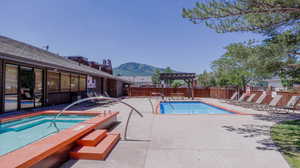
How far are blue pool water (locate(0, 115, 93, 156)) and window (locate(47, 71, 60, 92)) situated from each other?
14.0ft

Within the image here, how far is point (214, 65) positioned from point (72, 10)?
21697mm

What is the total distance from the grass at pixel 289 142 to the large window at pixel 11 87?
10610 mm

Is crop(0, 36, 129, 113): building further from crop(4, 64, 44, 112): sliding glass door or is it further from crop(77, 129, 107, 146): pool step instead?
crop(77, 129, 107, 146): pool step

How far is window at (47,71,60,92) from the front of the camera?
10258 mm

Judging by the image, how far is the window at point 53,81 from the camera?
404 inches

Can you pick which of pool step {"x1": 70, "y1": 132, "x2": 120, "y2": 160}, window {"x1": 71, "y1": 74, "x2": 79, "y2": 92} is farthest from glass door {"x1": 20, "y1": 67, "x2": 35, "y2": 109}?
pool step {"x1": 70, "y1": 132, "x2": 120, "y2": 160}

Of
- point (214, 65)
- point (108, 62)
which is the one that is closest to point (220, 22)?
point (214, 65)

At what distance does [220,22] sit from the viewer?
5137mm

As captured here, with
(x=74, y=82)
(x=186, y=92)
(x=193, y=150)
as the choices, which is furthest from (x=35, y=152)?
(x=186, y=92)

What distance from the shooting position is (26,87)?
332 inches

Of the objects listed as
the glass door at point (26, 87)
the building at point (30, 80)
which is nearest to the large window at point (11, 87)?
the building at point (30, 80)

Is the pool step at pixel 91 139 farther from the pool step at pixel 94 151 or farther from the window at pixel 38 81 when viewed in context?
the window at pixel 38 81

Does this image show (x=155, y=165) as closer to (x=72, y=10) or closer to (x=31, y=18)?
(x=72, y=10)

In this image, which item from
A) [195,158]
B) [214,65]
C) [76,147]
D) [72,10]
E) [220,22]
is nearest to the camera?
[195,158]
